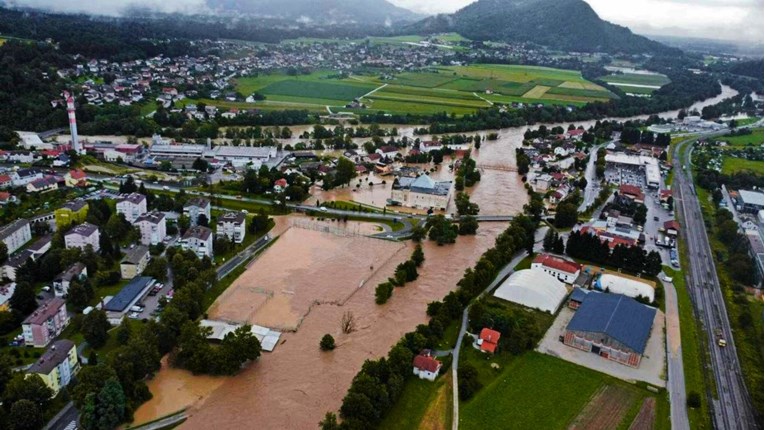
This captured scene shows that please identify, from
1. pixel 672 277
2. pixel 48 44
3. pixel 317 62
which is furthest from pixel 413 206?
pixel 317 62

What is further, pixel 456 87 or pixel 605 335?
pixel 456 87

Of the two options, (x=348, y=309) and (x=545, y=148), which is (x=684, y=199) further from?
(x=348, y=309)

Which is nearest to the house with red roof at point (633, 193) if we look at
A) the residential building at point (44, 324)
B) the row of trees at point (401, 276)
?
the row of trees at point (401, 276)

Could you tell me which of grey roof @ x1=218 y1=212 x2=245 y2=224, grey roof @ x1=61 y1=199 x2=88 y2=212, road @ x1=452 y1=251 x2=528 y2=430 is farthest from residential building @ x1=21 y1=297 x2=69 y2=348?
road @ x1=452 y1=251 x2=528 y2=430

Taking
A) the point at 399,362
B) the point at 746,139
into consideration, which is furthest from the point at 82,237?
the point at 746,139

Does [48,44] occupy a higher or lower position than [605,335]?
higher

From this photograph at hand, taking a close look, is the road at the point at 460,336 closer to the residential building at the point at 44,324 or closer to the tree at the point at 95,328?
the tree at the point at 95,328
